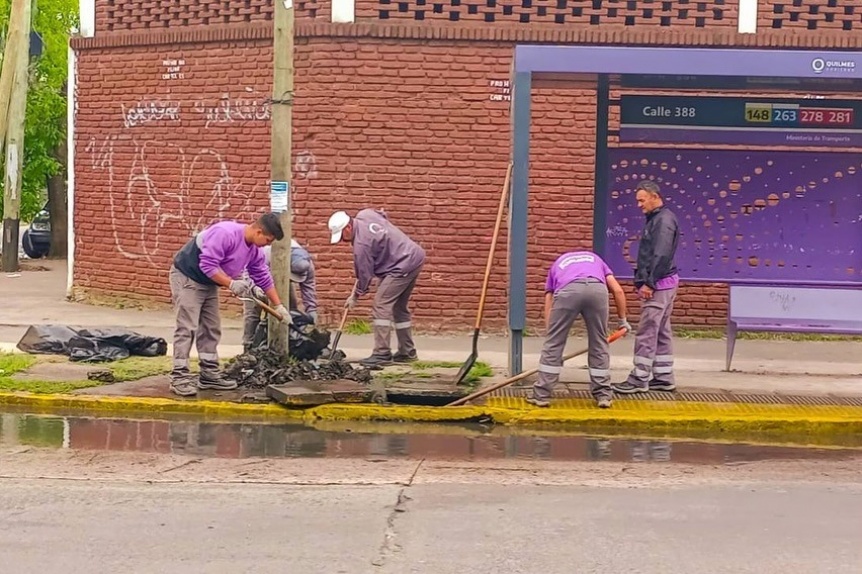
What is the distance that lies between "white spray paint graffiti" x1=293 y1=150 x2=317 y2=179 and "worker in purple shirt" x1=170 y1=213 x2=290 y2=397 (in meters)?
3.63

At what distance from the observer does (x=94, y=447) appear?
27.2 feet

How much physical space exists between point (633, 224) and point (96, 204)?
24.3 feet

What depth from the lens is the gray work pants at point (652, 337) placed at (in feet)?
32.5

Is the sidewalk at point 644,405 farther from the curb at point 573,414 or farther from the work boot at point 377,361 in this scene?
the work boot at point 377,361

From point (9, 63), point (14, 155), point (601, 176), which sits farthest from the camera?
point (14, 155)

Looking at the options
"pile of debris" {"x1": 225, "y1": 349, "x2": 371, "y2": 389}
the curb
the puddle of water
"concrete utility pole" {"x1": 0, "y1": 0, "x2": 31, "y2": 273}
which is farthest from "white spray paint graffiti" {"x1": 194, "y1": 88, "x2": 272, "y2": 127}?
"concrete utility pole" {"x1": 0, "y1": 0, "x2": 31, "y2": 273}

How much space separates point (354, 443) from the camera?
8.54m

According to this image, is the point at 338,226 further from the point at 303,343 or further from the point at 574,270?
the point at 574,270

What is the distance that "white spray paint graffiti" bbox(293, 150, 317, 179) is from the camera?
44.6 ft

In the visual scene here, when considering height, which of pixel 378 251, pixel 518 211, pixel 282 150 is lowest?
pixel 378 251

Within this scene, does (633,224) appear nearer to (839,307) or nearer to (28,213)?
(839,307)

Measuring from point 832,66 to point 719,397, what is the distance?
9.51 feet

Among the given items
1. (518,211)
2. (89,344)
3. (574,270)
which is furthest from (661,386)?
(89,344)

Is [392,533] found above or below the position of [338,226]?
below
